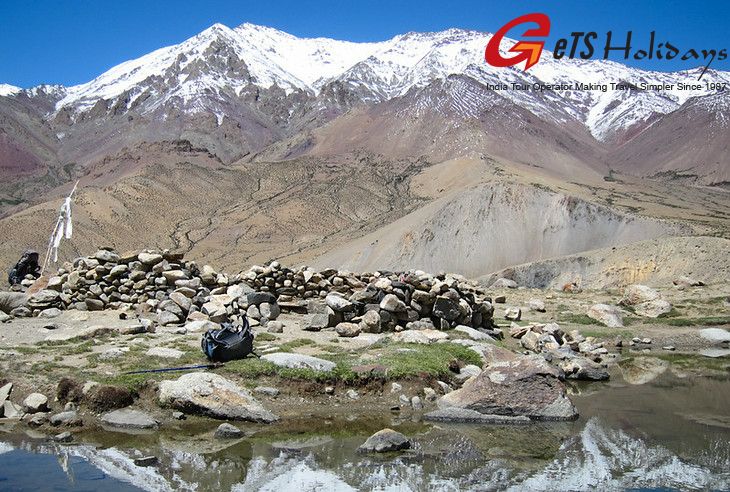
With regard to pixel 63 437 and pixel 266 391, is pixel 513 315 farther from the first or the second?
pixel 63 437

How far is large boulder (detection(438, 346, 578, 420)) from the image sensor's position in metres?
10.9

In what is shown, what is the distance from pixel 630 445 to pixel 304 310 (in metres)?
11.0

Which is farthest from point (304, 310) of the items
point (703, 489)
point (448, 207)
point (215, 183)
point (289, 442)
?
point (215, 183)

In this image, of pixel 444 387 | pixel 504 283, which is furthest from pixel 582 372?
pixel 504 283

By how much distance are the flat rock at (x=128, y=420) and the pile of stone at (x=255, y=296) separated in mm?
6050

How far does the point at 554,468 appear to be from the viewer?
8.38m

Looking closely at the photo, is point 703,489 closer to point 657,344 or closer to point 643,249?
point 657,344

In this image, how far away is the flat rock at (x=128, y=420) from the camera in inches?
379

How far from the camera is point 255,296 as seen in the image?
57.8 feet

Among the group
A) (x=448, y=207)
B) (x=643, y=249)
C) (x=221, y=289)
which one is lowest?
(x=221, y=289)

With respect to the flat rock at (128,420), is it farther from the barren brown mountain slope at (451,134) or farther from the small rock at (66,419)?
the barren brown mountain slope at (451,134)

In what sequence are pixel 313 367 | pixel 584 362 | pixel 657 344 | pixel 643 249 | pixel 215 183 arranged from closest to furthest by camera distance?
pixel 313 367, pixel 584 362, pixel 657 344, pixel 643 249, pixel 215 183

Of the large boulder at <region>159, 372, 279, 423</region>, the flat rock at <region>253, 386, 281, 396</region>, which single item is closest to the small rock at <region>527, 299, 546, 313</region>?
the flat rock at <region>253, 386, 281, 396</region>

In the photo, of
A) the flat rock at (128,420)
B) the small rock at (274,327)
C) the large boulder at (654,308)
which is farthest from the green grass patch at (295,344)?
the large boulder at (654,308)
